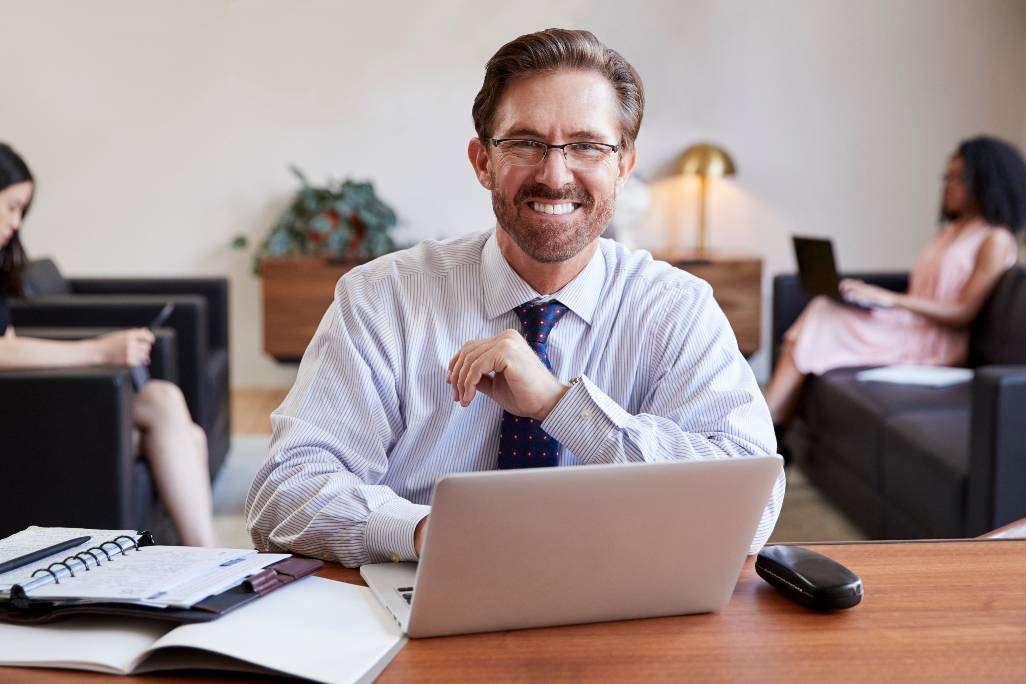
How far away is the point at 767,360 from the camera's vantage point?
5676mm

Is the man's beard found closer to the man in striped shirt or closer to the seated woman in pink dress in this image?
the man in striped shirt

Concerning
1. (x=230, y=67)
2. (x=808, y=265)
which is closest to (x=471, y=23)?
(x=230, y=67)

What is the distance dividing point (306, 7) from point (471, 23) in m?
0.77

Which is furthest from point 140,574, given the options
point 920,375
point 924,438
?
point 920,375

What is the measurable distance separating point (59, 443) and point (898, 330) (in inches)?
112

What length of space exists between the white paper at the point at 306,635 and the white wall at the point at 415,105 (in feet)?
14.7

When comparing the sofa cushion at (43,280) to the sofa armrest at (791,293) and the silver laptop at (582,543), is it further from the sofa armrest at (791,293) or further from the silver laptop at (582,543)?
the silver laptop at (582,543)

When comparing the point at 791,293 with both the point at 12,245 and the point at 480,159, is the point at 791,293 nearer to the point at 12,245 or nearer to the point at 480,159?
the point at 12,245

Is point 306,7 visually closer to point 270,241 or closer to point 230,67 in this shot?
point 230,67

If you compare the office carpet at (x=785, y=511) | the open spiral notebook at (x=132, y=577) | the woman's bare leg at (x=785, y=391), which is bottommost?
the office carpet at (x=785, y=511)

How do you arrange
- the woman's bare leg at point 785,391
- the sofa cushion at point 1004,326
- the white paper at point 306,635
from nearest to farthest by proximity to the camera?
the white paper at point 306,635 < the sofa cushion at point 1004,326 < the woman's bare leg at point 785,391

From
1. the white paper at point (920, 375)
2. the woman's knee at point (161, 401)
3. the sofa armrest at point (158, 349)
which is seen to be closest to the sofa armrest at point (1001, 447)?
the white paper at point (920, 375)

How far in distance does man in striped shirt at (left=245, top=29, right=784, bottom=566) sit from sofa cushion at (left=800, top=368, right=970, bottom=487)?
1.89 meters

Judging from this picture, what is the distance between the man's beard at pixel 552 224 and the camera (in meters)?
1.51
